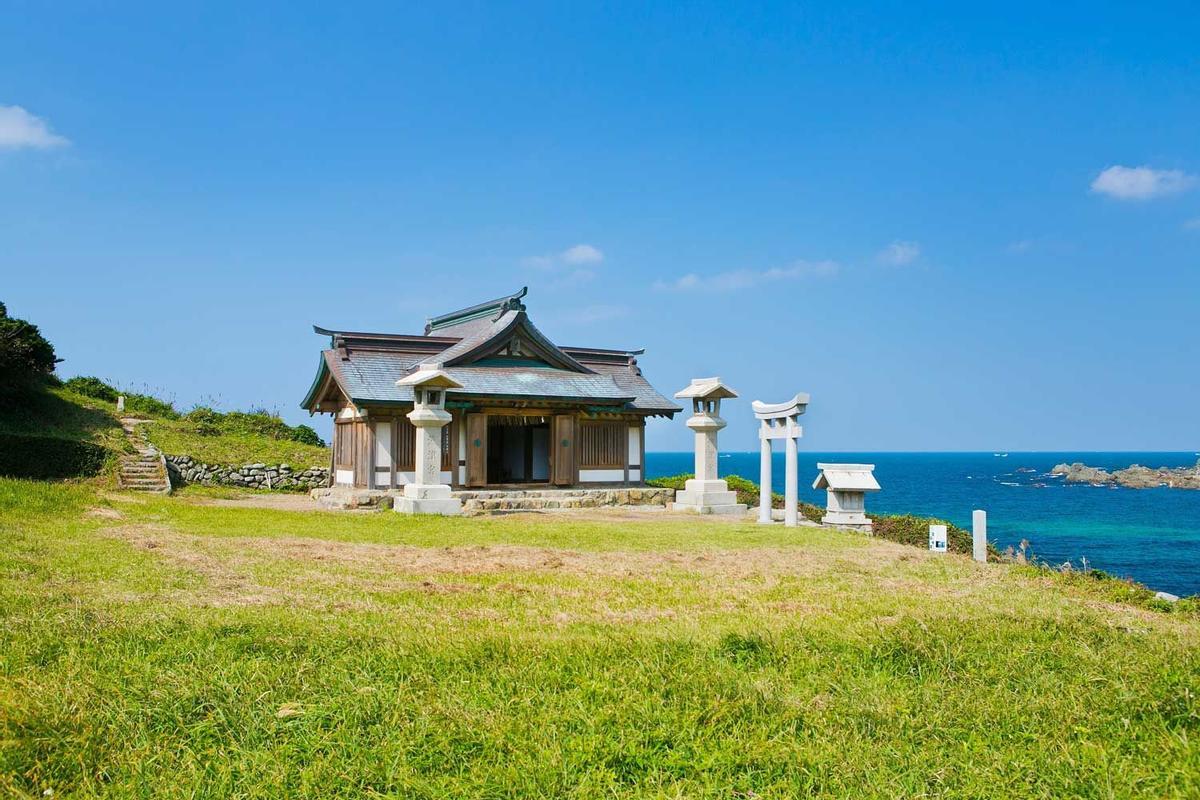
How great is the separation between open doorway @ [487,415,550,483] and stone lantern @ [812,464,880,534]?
37.9 feet

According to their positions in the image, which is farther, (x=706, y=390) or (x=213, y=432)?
(x=213, y=432)

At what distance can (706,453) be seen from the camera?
76.8ft

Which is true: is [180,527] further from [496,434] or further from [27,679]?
[496,434]

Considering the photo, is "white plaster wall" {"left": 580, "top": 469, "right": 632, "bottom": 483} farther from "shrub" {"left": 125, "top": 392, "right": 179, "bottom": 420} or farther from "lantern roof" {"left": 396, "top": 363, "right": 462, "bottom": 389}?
"shrub" {"left": 125, "top": 392, "right": 179, "bottom": 420}

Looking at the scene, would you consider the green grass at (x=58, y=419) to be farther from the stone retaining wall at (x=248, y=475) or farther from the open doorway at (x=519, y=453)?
the open doorway at (x=519, y=453)

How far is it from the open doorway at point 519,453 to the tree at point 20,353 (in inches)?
589

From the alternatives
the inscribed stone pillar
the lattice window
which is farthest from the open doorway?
the inscribed stone pillar

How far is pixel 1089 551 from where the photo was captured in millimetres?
34875

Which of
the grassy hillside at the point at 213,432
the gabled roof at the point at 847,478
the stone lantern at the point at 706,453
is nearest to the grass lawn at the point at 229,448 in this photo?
the grassy hillside at the point at 213,432

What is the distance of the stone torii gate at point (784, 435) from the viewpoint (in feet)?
59.4

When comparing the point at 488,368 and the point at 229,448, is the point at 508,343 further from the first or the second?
the point at 229,448

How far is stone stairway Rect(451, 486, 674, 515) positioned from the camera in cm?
2191

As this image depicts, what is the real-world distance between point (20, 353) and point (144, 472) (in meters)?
6.34

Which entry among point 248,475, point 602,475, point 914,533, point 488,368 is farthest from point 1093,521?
point 248,475
